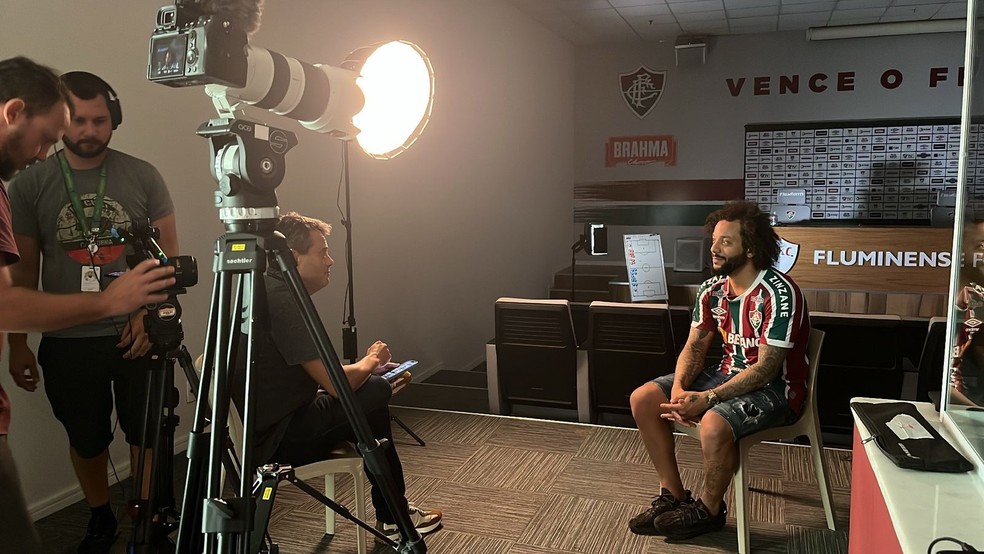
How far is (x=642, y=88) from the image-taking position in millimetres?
8086

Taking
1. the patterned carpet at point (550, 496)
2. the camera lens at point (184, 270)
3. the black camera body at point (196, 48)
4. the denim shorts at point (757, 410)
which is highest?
the black camera body at point (196, 48)

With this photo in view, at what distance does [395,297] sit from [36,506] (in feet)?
7.85

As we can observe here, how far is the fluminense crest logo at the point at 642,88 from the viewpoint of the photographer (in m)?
8.02

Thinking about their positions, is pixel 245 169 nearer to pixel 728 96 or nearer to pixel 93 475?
pixel 93 475

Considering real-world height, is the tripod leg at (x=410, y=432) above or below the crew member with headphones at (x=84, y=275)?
below

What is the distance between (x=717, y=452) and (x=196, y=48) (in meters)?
Result: 1.95

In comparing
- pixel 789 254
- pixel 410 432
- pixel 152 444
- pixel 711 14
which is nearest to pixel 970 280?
pixel 152 444

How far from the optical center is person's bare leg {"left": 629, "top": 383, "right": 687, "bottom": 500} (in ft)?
8.20

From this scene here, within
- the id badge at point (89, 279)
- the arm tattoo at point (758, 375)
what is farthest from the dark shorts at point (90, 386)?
the arm tattoo at point (758, 375)

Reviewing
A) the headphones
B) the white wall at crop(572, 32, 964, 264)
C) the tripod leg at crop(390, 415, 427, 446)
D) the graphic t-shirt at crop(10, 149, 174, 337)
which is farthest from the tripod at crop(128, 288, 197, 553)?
the white wall at crop(572, 32, 964, 264)

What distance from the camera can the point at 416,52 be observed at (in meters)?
1.37

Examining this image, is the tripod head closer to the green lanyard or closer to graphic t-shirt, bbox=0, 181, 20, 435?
graphic t-shirt, bbox=0, 181, 20, 435

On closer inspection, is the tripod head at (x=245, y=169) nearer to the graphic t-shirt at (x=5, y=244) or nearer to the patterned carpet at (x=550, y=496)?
the graphic t-shirt at (x=5, y=244)

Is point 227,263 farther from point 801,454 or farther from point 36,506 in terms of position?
point 801,454
